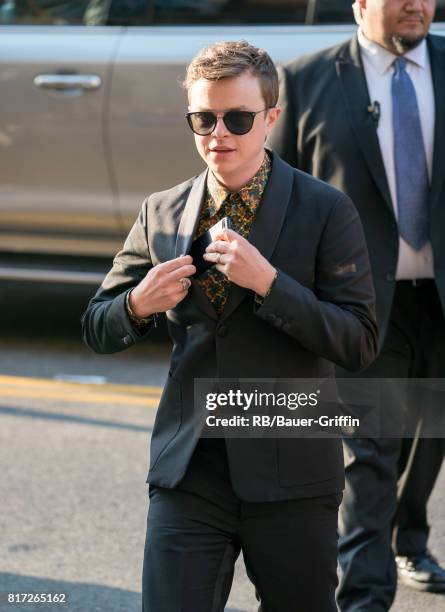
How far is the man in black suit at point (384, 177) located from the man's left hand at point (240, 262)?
1221 millimetres

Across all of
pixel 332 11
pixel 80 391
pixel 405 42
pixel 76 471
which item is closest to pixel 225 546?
pixel 405 42

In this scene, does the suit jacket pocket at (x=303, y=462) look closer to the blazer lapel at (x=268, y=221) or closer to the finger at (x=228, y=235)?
the blazer lapel at (x=268, y=221)

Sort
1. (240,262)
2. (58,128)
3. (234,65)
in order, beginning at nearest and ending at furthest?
(240,262) < (234,65) < (58,128)

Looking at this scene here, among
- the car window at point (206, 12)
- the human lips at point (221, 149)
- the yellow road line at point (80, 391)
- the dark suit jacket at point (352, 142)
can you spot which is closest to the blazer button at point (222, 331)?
the human lips at point (221, 149)

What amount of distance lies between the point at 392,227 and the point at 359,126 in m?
0.31

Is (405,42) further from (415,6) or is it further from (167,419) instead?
(167,419)

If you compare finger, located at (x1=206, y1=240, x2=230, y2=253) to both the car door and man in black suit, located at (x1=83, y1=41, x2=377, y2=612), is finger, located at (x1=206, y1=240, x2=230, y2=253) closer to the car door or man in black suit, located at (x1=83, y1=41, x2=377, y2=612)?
man in black suit, located at (x1=83, y1=41, x2=377, y2=612)

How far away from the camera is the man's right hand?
2.61m

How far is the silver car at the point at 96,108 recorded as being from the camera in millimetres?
6312

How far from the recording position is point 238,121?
8.75 ft

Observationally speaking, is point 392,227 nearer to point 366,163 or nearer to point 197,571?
point 366,163

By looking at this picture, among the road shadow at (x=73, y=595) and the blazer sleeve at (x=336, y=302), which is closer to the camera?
the blazer sleeve at (x=336, y=302)

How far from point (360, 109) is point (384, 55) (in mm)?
181

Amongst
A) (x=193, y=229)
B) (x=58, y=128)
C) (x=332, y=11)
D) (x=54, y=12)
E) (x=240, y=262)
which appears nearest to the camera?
(x=240, y=262)
